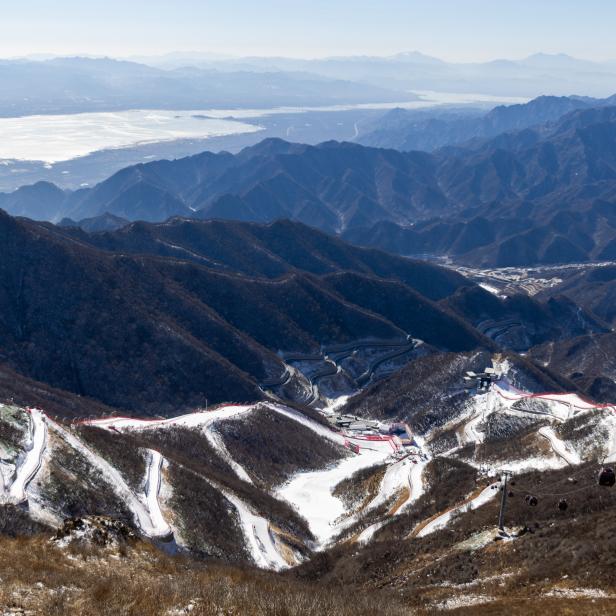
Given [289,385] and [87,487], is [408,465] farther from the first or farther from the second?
[289,385]

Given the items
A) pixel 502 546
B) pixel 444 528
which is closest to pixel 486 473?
pixel 444 528

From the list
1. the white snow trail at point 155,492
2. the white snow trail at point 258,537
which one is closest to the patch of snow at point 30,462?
the white snow trail at point 155,492

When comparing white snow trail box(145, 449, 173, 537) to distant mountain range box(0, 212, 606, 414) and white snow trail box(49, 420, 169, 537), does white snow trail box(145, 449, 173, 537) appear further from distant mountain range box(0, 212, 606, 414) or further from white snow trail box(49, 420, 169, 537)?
distant mountain range box(0, 212, 606, 414)

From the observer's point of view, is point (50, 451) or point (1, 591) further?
point (50, 451)

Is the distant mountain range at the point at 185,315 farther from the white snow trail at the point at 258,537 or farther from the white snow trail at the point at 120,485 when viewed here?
the white snow trail at the point at 120,485

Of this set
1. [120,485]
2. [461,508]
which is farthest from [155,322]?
[461,508]

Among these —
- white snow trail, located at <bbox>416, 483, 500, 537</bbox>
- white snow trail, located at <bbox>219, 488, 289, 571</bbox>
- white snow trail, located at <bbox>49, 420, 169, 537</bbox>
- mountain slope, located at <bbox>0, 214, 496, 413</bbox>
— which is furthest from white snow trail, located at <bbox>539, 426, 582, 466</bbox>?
mountain slope, located at <bbox>0, 214, 496, 413</bbox>
